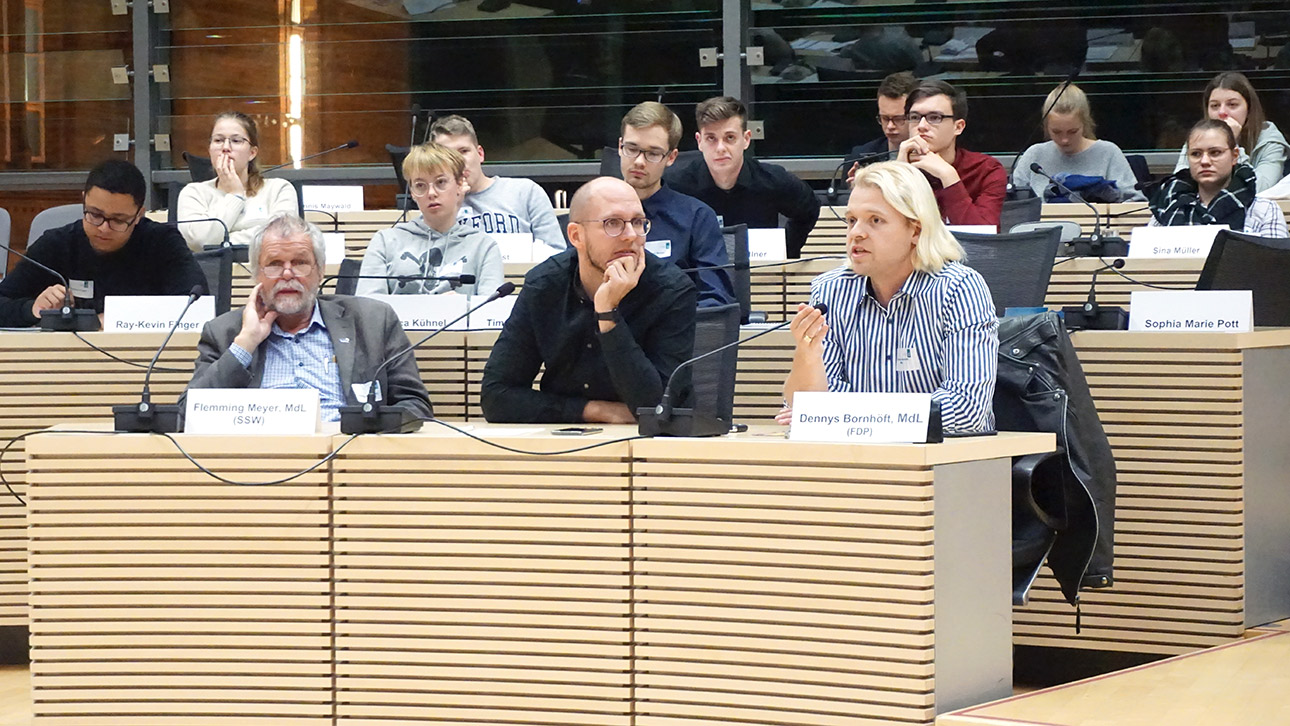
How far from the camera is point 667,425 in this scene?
2596mm

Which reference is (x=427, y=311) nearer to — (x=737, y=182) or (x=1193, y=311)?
(x=737, y=182)

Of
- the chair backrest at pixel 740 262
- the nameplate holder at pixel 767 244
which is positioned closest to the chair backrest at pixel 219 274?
the chair backrest at pixel 740 262

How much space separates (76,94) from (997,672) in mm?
7543

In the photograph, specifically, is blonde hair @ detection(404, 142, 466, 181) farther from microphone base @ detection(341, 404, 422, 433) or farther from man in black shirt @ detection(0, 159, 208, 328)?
microphone base @ detection(341, 404, 422, 433)

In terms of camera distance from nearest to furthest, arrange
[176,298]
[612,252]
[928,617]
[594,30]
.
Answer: [928,617] → [612,252] → [176,298] → [594,30]

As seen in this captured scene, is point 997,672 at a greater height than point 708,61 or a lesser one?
lesser

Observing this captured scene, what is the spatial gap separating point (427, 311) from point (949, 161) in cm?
194

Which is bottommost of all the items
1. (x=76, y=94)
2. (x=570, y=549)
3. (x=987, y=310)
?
(x=570, y=549)

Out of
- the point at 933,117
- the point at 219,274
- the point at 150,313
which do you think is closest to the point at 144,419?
the point at 150,313

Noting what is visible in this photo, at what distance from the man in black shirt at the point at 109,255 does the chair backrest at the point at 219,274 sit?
7 cm

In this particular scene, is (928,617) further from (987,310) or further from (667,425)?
(987,310)

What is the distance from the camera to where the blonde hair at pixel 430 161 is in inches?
185

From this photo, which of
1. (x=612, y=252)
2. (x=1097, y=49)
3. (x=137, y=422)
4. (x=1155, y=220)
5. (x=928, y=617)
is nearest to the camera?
(x=928, y=617)

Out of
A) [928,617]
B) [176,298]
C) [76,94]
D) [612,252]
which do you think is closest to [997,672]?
[928,617]
